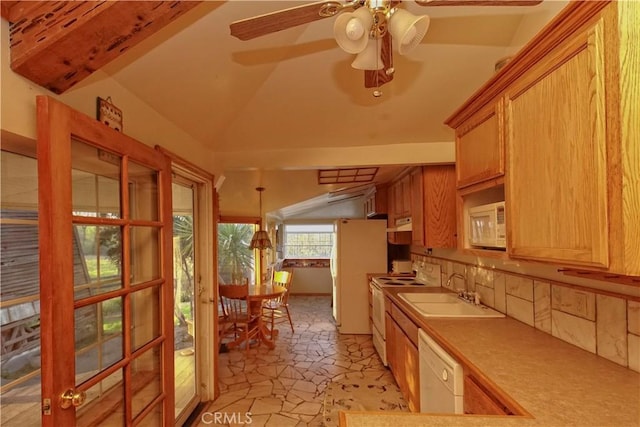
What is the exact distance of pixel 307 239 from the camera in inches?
309

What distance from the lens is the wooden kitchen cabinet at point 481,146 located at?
4.88 ft

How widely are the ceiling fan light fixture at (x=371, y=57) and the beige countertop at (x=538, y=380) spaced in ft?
4.24

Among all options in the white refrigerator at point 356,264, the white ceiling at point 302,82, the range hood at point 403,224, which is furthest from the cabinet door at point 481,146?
the white refrigerator at point 356,264

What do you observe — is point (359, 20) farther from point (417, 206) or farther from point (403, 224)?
point (403, 224)

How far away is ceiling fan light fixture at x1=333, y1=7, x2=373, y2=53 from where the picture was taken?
3.28ft

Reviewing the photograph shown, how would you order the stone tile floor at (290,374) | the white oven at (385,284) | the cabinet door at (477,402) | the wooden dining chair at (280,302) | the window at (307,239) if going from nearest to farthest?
the cabinet door at (477,402) → the stone tile floor at (290,374) → the white oven at (385,284) → the wooden dining chair at (280,302) → the window at (307,239)

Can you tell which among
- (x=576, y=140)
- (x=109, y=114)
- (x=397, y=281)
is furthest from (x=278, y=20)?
(x=397, y=281)

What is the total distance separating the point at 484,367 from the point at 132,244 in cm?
177

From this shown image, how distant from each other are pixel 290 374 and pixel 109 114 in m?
2.86

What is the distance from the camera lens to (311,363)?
3.41 metres

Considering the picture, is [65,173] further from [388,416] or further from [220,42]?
[388,416]

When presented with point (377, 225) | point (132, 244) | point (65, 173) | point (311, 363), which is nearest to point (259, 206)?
point (377, 225)

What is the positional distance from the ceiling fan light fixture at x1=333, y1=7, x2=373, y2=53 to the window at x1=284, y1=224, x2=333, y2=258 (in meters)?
6.78

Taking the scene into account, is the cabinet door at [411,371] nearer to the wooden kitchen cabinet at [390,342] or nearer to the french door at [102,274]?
the wooden kitchen cabinet at [390,342]
